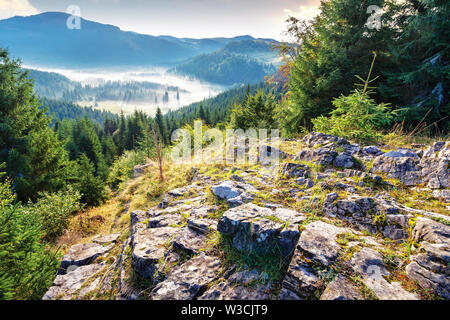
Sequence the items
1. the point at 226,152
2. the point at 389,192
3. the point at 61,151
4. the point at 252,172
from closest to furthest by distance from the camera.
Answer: the point at 389,192
the point at 252,172
the point at 226,152
the point at 61,151

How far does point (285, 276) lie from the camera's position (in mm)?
2662

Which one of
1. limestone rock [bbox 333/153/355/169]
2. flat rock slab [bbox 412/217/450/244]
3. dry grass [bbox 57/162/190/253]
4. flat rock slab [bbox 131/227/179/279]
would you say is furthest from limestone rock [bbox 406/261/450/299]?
dry grass [bbox 57/162/190/253]

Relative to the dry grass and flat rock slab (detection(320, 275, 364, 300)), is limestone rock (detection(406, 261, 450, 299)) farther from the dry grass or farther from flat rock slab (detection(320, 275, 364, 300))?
the dry grass

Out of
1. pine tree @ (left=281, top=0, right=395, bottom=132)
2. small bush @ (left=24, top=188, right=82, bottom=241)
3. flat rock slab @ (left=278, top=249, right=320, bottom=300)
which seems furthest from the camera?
pine tree @ (left=281, top=0, right=395, bottom=132)

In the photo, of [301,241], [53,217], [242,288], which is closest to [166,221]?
[242,288]

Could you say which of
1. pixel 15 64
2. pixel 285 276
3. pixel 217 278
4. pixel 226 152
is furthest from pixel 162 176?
pixel 15 64

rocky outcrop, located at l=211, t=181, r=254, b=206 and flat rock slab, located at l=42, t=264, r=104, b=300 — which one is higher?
rocky outcrop, located at l=211, t=181, r=254, b=206

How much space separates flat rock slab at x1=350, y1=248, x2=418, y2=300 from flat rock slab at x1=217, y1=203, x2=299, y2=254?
85 centimetres

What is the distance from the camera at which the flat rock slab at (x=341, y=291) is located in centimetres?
223

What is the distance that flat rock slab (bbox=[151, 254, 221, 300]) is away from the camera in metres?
2.81

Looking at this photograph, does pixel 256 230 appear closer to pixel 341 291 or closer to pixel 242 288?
pixel 242 288

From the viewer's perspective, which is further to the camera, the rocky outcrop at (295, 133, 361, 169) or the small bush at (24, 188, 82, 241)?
the small bush at (24, 188, 82, 241)
